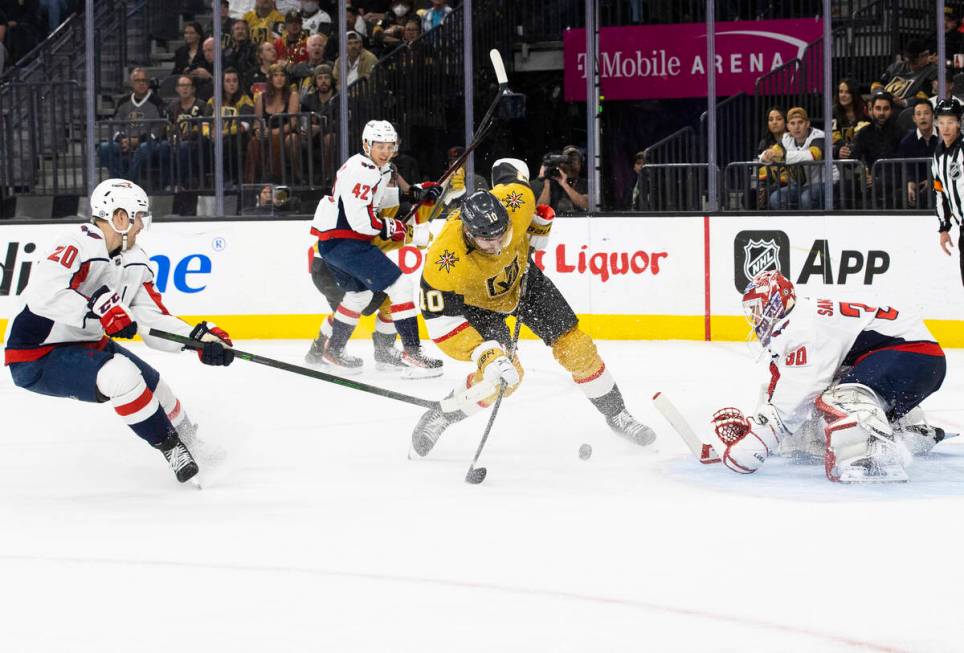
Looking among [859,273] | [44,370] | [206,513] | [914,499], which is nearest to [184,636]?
[206,513]

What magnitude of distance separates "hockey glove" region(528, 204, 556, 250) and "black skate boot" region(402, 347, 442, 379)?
2027 mm

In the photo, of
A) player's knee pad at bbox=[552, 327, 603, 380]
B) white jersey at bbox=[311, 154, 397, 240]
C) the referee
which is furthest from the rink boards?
player's knee pad at bbox=[552, 327, 603, 380]

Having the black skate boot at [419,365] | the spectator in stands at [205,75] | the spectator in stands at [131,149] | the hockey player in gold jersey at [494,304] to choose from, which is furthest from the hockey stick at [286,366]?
the spectator in stands at [205,75]

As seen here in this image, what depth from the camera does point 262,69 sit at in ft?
30.3

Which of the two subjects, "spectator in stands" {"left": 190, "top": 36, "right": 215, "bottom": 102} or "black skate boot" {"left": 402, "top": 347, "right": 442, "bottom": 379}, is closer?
"black skate boot" {"left": 402, "top": 347, "right": 442, "bottom": 379}

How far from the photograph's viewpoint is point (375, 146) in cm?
652

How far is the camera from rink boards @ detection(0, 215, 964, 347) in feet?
24.4

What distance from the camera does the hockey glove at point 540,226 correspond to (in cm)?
477

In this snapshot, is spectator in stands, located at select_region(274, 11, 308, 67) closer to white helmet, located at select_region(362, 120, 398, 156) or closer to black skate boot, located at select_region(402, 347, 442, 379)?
white helmet, located at select_region(362, 120, 398, 156)

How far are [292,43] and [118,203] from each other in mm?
5710

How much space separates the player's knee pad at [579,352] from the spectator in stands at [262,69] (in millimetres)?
4902

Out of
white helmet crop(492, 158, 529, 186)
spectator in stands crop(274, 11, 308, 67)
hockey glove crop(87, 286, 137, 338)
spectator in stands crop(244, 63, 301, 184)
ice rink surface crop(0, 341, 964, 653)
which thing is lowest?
ice rink surface crop(0, 341, 964, 653)

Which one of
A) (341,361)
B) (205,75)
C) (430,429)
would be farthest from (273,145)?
(430,429)

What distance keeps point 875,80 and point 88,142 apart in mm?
5093
